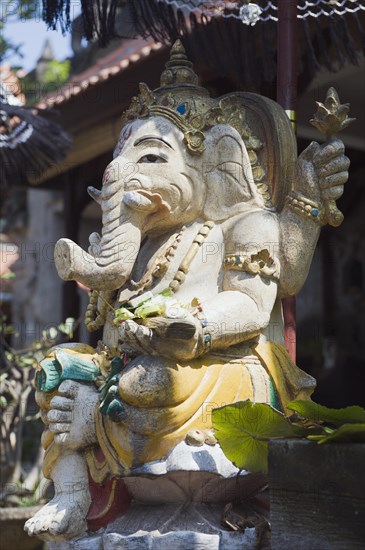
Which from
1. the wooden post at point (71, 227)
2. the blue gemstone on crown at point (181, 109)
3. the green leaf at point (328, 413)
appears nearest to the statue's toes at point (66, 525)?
the green leaf at point (328, 413)

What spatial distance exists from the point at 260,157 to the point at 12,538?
2.64 metres

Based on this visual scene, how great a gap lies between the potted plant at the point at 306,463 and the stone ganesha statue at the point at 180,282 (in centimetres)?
14

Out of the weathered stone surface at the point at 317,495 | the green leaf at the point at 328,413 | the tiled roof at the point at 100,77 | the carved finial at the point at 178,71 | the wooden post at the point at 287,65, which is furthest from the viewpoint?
the tiled roof at the point at 100,77

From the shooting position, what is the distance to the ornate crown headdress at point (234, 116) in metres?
3.38

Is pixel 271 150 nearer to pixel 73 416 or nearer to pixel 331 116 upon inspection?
pixel 331 116

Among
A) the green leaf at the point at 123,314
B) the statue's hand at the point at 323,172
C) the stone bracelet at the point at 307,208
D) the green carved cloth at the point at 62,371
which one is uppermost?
the statue's hand at the point at 323,172

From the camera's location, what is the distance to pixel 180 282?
3.26 metres

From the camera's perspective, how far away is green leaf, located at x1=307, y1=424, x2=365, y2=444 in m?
2.50

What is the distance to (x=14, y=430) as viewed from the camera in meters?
6.25

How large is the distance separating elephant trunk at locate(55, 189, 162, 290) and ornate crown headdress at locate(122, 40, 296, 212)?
0.33 m

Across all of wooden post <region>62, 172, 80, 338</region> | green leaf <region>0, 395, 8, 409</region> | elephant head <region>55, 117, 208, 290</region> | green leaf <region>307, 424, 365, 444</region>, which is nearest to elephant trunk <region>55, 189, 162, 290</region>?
elephant head <region>55, 117, 208, 290</region>

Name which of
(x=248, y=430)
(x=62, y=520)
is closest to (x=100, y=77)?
(x=62, y=520)

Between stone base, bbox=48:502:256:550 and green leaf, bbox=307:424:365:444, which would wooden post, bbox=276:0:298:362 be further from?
green leaf, bbox=307:424:365:444

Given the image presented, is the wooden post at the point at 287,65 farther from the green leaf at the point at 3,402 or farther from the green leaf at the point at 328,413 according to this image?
the green leaf at the point at 3,402
